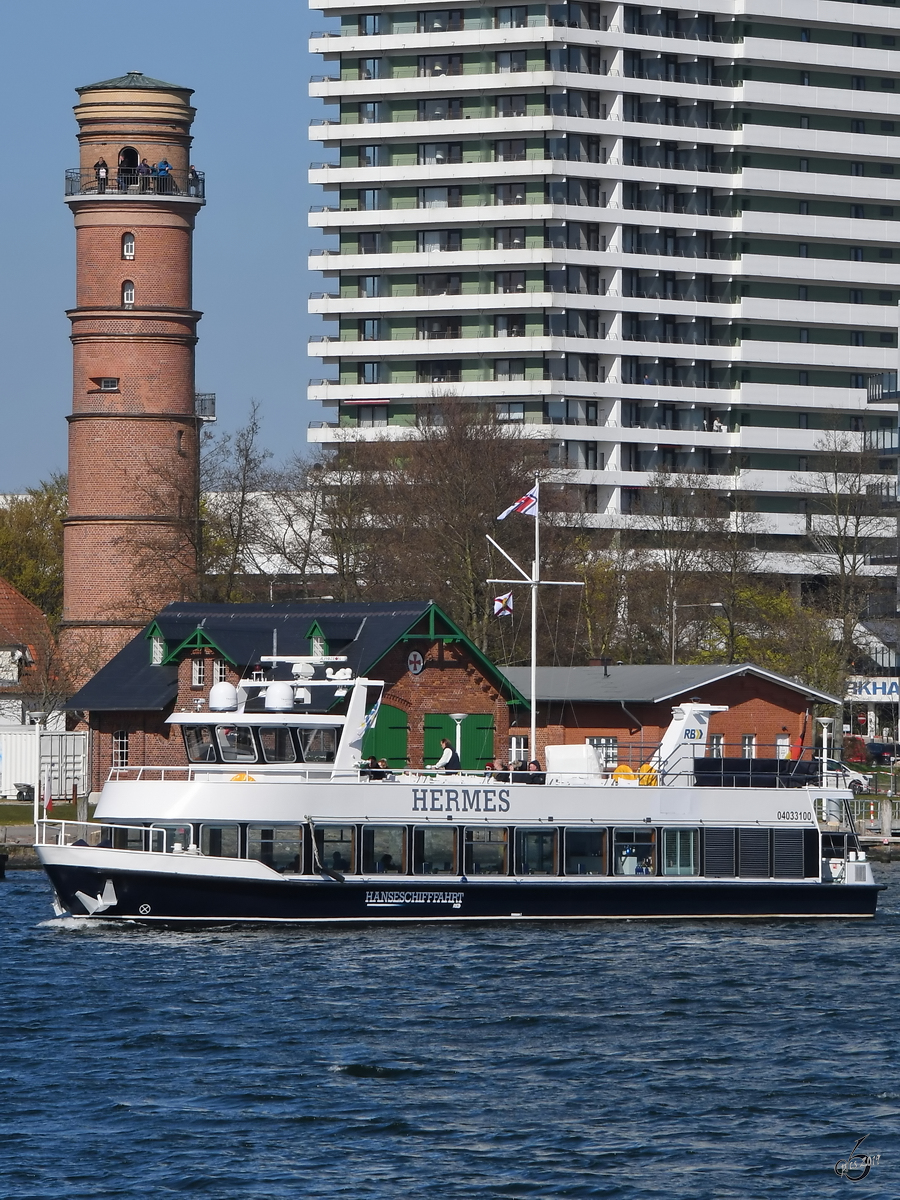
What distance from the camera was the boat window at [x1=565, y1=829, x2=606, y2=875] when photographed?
140 feet

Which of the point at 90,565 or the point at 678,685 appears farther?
the point at 90,565

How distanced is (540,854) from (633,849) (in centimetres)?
192

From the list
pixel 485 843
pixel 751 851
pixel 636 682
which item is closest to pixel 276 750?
pixel 485 843

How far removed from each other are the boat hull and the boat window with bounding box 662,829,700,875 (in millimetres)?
289

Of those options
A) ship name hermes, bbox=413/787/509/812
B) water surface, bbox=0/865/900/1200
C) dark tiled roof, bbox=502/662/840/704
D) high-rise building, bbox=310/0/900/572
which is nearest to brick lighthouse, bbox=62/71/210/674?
dark tiled roof, bbox=502/662/840/704

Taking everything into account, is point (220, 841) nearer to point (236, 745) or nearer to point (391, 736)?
point (236, 745)

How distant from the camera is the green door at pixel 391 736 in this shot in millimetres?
65250

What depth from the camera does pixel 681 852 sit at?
43438mm

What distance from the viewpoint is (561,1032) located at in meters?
A: 33.1

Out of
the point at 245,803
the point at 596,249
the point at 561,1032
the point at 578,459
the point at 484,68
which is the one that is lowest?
the point at 561,1032

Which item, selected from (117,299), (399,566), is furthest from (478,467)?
(117,299)

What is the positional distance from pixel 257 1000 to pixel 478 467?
4689 centimetres

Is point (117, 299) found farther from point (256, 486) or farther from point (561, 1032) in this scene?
point (561, 1032)

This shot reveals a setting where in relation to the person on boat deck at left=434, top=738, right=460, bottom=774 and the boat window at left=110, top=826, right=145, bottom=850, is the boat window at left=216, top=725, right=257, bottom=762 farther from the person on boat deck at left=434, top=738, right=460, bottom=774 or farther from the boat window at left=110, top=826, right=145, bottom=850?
the person on boat deck at left=434, top=738, right=460, bottom=774
